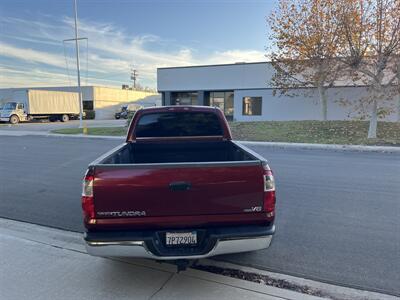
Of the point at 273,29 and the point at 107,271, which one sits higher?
the point at 273,29

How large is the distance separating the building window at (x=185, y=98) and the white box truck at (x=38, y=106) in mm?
17425

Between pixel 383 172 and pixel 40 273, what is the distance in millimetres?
8669

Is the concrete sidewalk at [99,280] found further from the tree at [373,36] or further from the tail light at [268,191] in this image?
the tree at [373,36]

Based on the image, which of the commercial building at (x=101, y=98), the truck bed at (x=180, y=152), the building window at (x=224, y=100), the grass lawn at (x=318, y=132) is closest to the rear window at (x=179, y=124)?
the truck bed at (x=180, y=152)

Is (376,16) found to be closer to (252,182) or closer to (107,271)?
(252,182)

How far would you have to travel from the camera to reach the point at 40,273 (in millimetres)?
3260

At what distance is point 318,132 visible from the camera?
1656cm

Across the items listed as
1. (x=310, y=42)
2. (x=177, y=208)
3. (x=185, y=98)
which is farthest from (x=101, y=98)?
(x=177, y=208)

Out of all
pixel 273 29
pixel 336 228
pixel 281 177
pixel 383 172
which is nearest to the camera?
pixel 336 228

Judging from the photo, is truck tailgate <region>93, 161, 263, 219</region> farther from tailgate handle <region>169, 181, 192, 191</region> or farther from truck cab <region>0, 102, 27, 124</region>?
truck cab <region>0, 102, 27, 124</region>

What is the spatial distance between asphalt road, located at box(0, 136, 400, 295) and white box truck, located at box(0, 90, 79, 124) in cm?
2741

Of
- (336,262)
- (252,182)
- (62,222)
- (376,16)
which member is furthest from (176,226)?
(376,16)

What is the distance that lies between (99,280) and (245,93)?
24.3 metres

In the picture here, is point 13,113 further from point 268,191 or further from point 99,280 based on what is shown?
point 268,191
